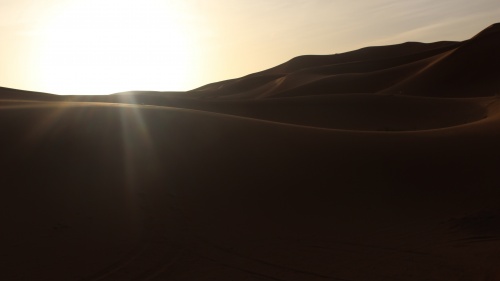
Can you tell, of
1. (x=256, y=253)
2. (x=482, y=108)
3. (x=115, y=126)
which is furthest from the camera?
(x=482, y=108)

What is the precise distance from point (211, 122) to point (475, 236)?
7936mm

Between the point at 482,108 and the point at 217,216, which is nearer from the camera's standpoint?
the point at 217,216

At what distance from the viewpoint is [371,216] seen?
432 inches

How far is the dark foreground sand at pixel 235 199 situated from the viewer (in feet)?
27.3

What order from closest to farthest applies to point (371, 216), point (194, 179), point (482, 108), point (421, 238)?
point (421, 238) → point (371, 216) → point (194, 179) → point (482, 108)

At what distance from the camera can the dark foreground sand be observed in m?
8.31

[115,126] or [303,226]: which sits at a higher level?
[115,126]

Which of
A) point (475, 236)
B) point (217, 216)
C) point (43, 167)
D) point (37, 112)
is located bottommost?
point (475, 236)

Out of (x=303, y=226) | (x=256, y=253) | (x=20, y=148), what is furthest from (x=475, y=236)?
(x=20, y=148)

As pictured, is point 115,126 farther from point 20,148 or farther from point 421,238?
point 421,238

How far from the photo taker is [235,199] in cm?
1129

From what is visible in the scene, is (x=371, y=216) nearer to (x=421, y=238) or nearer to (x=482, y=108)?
(x=421, y=238)

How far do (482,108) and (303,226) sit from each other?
2089 centimetres

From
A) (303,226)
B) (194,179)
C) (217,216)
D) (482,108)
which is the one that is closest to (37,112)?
(194,179)
